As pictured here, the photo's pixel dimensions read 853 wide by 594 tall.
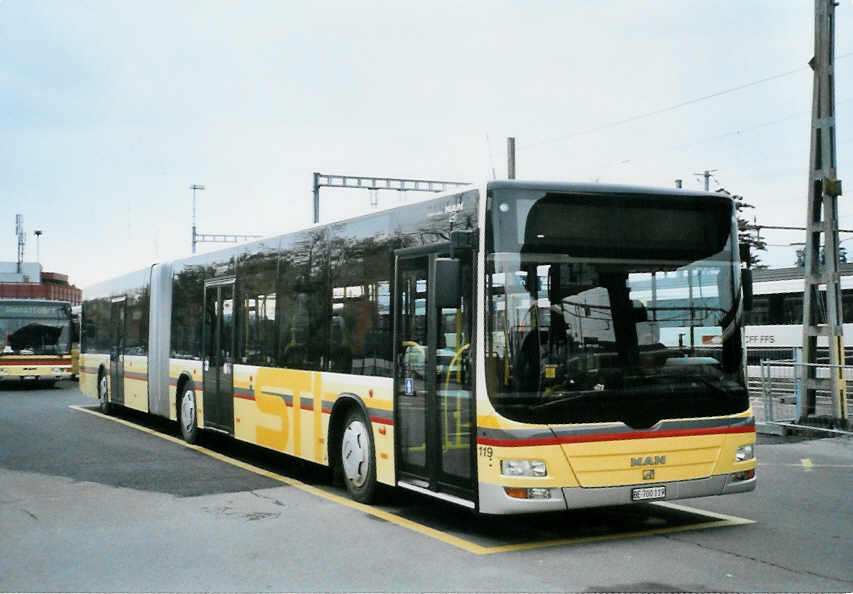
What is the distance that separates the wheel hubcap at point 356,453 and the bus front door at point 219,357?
149 inches

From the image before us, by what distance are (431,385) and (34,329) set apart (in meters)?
27.3

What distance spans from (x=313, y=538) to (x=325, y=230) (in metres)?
3.89

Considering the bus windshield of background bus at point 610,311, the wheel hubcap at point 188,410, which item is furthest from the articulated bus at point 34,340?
the bus windshield of background bus at point 610,311

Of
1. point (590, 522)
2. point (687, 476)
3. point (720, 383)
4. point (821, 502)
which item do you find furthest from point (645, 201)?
point (821, 502)

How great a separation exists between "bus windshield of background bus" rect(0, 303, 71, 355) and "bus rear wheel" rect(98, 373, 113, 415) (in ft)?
37.3

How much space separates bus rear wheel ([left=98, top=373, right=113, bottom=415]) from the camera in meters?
21.8

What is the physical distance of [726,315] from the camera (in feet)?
27.9

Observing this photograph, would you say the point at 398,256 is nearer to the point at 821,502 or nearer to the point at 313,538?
the point at 313,538

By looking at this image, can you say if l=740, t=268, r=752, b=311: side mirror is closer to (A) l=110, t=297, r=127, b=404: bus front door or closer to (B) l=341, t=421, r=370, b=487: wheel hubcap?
(B) l=341, t=421, r=370, b=487: wheel hubcap

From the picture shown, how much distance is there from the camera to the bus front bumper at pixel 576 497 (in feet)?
25.3

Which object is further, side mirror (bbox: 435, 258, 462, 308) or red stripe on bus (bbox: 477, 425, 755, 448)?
side mirror (bbox: 435, 258, 462, 308)

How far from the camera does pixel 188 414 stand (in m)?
15.8

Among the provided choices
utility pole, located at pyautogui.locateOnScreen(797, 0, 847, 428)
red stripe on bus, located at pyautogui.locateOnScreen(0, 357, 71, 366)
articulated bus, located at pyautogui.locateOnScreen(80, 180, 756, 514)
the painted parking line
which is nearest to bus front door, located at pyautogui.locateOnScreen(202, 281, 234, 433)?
the painted parking line

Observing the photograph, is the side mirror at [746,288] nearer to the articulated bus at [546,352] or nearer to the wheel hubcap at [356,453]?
the articulated bus at [546,352]
